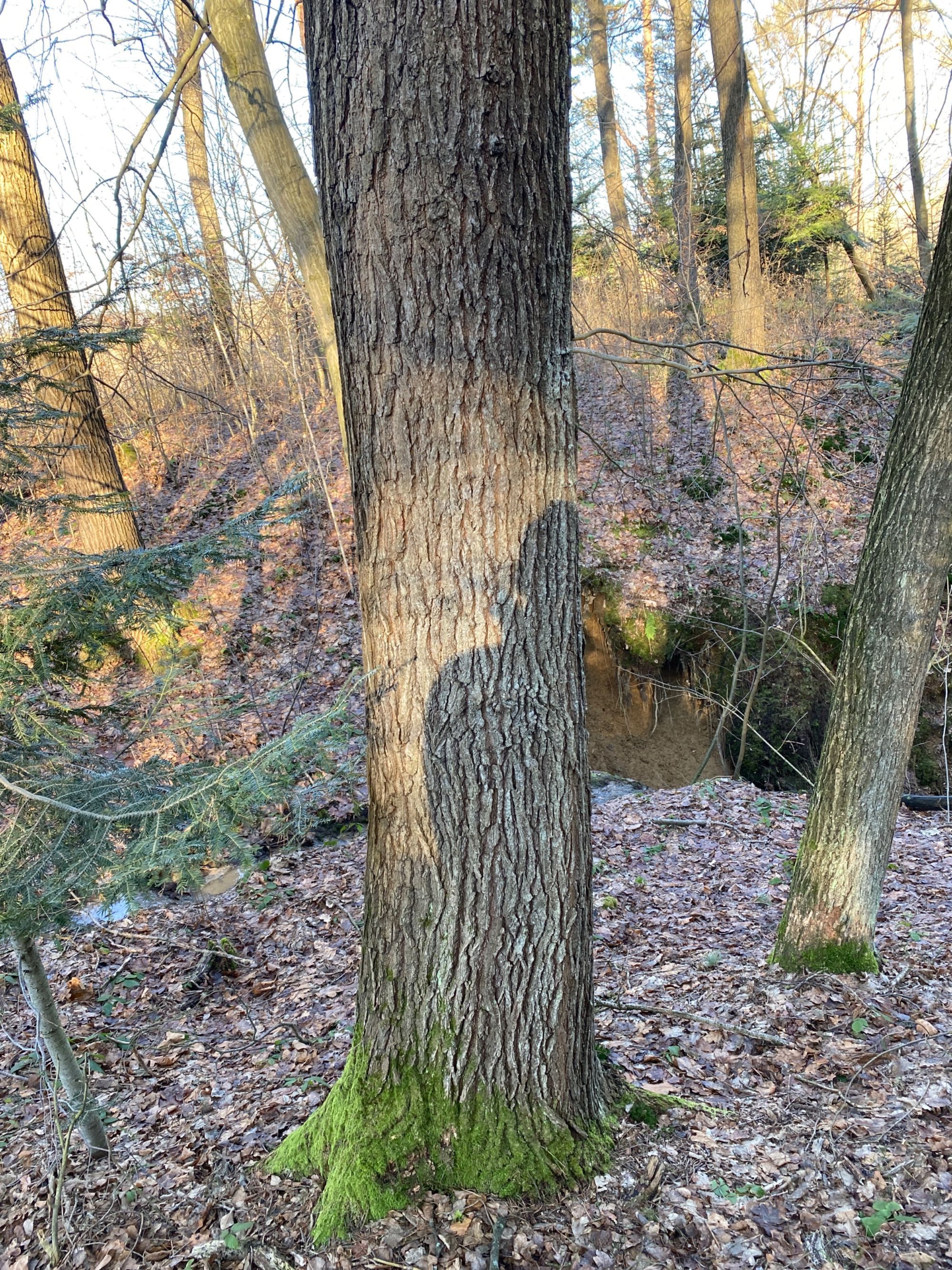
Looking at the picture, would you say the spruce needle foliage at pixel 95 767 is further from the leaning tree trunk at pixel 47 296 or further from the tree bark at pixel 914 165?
the tree bark at pixel 914 165

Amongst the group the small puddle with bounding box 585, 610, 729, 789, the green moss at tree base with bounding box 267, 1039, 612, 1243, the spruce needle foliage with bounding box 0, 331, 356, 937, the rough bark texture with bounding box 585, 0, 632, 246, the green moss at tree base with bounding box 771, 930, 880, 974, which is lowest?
the small puddle with bounding box 585, 610, 729, 789

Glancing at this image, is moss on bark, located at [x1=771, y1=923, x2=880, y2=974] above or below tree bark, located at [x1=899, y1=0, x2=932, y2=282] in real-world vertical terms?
below

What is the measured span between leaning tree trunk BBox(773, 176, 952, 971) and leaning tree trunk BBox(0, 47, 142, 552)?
6044mm

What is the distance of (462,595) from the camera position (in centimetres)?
215

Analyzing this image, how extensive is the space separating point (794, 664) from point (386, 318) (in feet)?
24.7

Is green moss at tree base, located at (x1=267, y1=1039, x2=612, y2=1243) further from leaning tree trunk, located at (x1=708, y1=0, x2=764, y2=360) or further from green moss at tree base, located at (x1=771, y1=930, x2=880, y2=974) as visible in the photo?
leaning tree trunk, located at (x1=708, y1=0, x2=764, y2=360)

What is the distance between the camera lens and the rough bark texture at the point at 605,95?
14156 millimetres

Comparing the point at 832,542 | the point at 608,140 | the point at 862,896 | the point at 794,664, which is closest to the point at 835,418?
the point at 832,542

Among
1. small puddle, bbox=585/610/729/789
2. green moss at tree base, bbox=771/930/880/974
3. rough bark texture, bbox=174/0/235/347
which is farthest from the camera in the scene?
rough bark texture, bbox=174/0/235/347

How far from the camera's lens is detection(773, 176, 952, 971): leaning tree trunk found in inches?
128

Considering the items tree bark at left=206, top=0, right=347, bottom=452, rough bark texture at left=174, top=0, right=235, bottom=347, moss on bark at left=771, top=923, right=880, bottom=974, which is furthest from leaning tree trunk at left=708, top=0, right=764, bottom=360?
moss on bark at left=771, top=923, right=880, bottom=974

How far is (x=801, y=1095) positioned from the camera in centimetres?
286

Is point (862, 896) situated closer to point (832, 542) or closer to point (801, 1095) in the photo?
point (801, 1095)

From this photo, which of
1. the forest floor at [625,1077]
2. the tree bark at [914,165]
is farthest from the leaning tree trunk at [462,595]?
the tree bark at [914,165]
